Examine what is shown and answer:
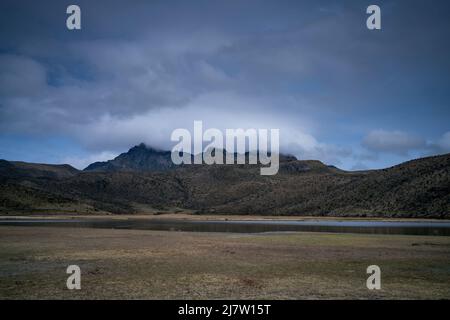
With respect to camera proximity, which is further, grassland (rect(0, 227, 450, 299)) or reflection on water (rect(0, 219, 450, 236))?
reflection on water (rect(0, 219, 450, 236))

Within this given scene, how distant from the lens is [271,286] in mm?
19766

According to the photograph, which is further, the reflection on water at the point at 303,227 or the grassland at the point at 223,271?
the reflection on water at the point at 303,227

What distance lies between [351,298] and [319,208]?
→ 130271 millimetres

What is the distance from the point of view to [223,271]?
24.3 m

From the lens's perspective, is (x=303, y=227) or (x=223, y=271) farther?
(x=303, y=227)

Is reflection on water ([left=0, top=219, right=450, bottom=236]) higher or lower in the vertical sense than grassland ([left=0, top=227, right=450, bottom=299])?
lower

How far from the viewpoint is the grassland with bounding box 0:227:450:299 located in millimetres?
18328

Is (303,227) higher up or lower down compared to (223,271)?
lower down

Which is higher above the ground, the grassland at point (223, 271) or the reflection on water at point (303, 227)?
the grassland at point (223, 271)

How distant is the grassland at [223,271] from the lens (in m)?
18.3
